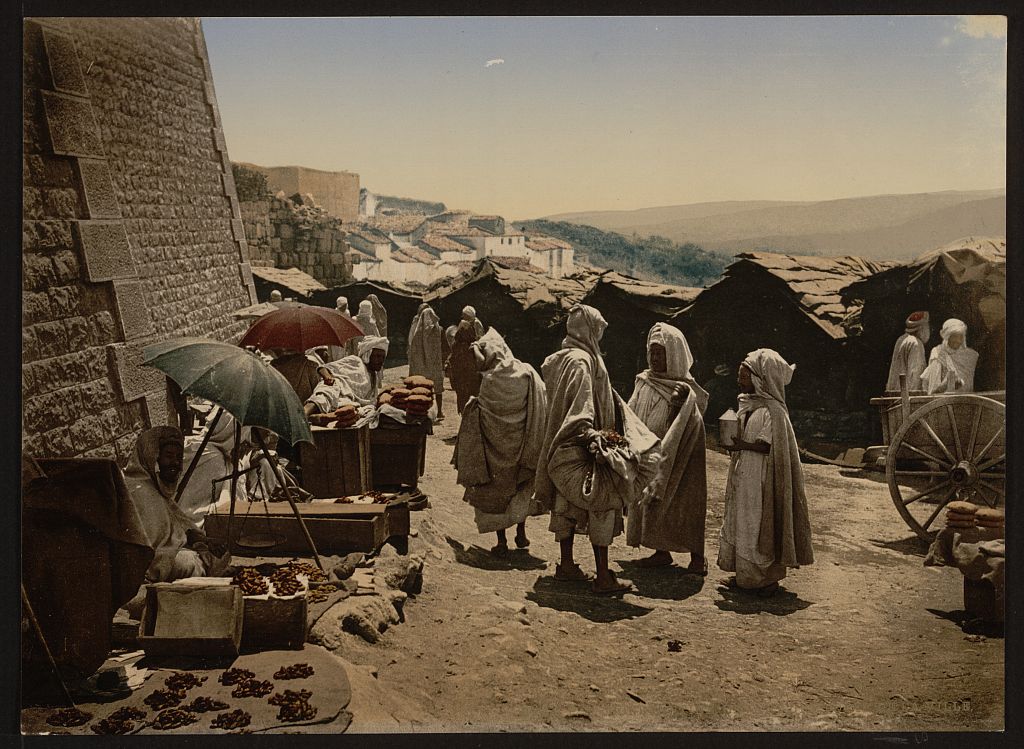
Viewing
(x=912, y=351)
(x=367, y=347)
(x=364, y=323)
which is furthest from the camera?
(x=364, y=323)

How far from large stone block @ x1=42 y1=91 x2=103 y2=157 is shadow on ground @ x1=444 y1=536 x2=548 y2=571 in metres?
3.80

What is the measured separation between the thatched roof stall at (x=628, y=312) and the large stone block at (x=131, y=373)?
11.6ft

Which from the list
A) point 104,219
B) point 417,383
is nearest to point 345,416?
point 417,383

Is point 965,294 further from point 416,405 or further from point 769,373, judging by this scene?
point 416,405

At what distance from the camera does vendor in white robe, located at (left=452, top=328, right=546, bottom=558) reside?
7457 millimetres

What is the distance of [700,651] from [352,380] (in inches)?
147

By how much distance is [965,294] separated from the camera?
680cm

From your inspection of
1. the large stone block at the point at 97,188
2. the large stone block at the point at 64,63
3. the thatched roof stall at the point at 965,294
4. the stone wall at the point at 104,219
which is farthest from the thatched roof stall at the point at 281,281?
the thatched roof stall at the point at 965,294

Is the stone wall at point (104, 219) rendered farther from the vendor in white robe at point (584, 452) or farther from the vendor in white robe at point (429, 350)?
the vendor in white robe at point (584, 452)

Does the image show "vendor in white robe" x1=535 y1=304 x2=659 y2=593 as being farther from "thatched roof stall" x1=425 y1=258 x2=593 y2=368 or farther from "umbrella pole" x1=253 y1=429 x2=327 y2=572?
"umbrella pole" x1=253 y1=429 x2=327 y2=572

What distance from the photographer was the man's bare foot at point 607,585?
6816 millimetres

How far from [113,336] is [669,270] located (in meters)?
4.33

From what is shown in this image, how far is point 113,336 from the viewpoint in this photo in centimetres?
690

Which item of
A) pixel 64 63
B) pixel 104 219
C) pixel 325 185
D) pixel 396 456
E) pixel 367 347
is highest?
pixel 64 63
